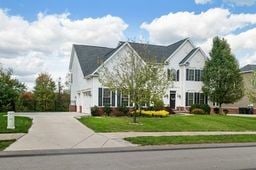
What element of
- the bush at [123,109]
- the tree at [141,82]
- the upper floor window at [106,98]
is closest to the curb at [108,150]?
the tree at [141,82]

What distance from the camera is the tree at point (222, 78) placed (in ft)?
134

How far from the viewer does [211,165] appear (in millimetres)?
10688

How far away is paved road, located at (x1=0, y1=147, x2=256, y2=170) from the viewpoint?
10.3 m

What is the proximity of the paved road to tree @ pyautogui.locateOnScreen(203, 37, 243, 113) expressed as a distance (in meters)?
27.6

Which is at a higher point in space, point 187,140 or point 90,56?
point 90,56

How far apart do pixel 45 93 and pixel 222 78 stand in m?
25.0

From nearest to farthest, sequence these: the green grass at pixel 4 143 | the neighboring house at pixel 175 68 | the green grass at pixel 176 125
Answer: the green grass at pixel 4 143 → the green grass at pixel 176 125 → the neighboring house at pixel 175 68

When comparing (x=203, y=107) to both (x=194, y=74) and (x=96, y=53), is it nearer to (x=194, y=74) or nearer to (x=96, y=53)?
(x=194, y=74)

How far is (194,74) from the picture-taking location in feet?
139

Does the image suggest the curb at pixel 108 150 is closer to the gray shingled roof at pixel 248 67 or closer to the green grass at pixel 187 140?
the green grass at pixel 187 140

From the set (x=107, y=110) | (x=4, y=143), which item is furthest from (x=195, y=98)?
(x=4, y=143)

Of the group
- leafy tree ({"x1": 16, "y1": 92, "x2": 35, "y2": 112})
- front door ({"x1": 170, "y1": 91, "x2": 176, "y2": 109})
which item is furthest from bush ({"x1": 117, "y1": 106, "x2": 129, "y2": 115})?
leafy tree ({"x1": 16, "y1": 92, "x2": 35, "y2": 112})

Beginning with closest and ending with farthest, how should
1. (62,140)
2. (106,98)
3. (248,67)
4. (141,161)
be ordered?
1. (141,161)
2. (62,140)
3. (106,98)
4. (248,67)

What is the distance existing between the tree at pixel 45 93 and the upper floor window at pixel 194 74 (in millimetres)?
20876
